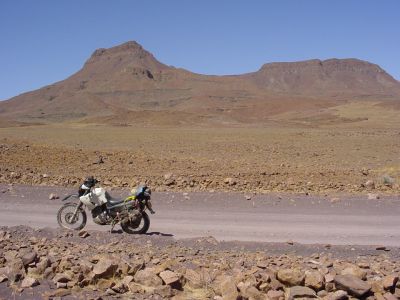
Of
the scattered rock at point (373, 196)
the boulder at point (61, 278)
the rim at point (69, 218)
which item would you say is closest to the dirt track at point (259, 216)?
the scattered rock at point (373, 196)

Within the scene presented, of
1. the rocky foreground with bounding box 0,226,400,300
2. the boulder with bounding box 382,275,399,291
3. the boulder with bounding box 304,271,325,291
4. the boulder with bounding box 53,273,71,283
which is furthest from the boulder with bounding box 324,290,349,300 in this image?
the boulder with bounding box 53,273,71,283

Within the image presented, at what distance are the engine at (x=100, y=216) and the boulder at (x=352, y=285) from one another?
524 cm

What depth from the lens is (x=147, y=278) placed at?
7.04 metres

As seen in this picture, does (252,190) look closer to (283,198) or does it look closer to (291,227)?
(283,198)

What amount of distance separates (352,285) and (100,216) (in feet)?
18.4

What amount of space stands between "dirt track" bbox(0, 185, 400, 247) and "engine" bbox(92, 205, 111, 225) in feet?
1.14

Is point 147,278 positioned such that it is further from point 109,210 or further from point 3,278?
point 109,210

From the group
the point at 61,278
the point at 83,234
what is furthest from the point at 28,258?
the point at 83,234

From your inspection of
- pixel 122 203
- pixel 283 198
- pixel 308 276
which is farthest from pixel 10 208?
pixel 308 276

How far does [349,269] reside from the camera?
279 inches

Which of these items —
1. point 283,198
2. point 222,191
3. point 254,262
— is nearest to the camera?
point 254,262

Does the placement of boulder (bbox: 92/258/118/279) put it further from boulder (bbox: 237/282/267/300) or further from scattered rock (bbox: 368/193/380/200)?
scattered rock (bbox: 368/193/380/200)

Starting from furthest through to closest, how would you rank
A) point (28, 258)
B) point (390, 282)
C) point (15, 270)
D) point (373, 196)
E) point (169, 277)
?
point (373, 196) → point (28, 258) → point (15, 270) → point (169, 277) → point (390, 282)

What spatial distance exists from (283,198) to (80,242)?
5.74m
